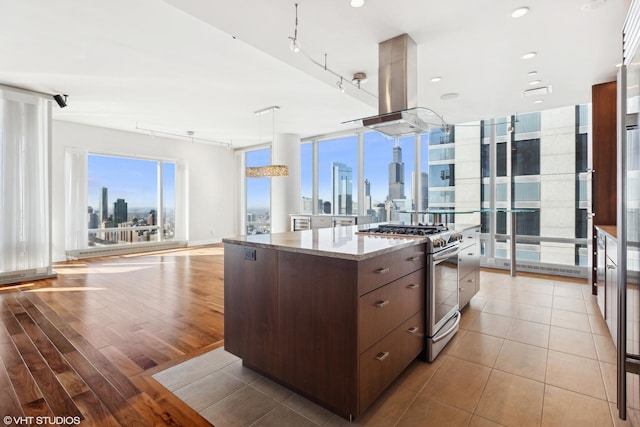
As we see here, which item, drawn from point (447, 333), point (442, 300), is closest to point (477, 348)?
point (447, 333)

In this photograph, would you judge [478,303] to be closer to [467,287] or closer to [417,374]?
[467,287]

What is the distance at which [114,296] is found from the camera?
12.7ft

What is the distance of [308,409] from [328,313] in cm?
59

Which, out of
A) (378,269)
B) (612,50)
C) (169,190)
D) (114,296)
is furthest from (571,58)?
(169,190)

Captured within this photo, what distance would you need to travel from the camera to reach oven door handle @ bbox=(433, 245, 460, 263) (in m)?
2.26

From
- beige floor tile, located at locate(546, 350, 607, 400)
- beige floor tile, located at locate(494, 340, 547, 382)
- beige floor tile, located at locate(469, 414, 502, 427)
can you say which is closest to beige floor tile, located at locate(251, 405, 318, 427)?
beige floor tile, located at locate(469, 414, 502, 427)

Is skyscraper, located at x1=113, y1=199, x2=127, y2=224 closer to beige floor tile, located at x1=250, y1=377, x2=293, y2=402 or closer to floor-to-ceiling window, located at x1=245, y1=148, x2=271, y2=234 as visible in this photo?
floor-to-ceiling window, located at x1=245, y1=148, x2=271, y2=234

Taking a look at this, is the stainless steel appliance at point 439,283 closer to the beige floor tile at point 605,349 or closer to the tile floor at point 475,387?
the tile floor at point 475,387

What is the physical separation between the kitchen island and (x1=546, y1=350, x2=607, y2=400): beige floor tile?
2.88ft

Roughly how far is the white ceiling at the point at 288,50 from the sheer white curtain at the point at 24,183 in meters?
0.40

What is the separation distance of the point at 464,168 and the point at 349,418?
519 cm

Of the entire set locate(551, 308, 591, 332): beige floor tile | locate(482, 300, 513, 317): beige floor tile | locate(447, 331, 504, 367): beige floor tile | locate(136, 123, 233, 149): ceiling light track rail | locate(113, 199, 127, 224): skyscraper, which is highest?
locate(136, 123, 233, 149): ceiling light track rail

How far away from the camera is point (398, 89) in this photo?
2.81m

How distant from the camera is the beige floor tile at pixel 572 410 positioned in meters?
1.63
